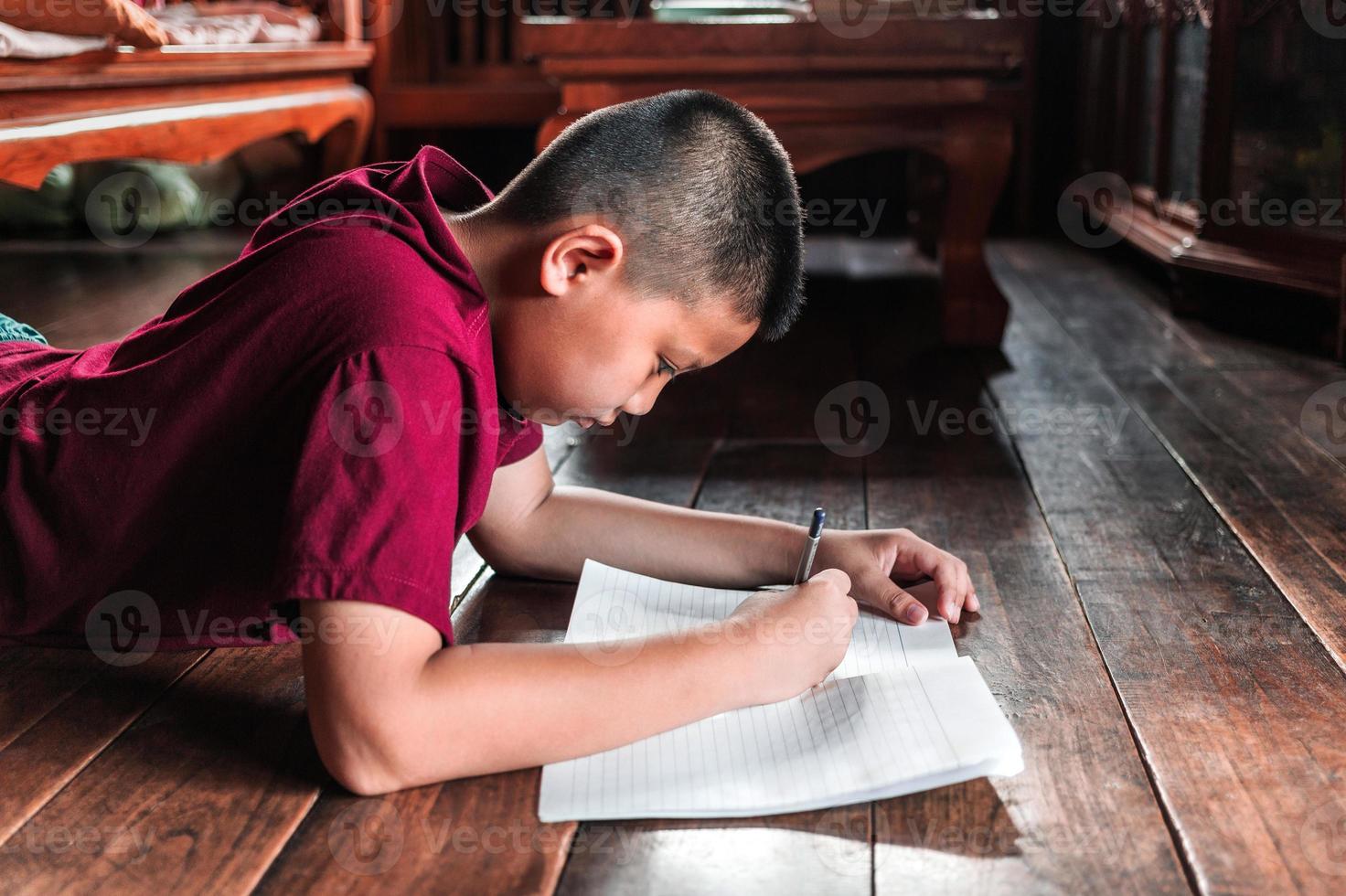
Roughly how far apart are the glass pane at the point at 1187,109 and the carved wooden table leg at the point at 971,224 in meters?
0.53

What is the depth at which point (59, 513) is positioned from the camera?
827mm

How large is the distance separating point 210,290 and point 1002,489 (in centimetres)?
84

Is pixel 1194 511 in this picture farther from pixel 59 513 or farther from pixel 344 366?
pixel 59 513

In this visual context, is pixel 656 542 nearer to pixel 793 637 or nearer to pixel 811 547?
pixel 811 547

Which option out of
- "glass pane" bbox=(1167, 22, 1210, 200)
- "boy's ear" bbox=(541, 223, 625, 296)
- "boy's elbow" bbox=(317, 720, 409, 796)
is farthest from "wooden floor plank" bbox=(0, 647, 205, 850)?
"glass pane" bbox=(1167, 22, 1210, 200)

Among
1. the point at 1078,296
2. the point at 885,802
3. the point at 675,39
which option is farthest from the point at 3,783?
the point at 1078,296

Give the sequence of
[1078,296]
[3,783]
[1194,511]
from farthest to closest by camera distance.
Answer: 1. [1078,296]
2. [1194,511]
3. [3,783]

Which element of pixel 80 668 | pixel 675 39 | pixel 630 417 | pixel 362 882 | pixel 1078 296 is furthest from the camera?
pixel 1078 296

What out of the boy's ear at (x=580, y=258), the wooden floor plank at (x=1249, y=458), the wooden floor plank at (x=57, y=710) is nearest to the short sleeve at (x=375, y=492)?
the boy's ear at (x=580, y=258)

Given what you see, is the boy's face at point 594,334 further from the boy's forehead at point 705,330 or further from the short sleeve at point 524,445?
the short sleeve at point 524,445

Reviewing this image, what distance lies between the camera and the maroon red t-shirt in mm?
667

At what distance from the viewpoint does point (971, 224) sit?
6.79ft

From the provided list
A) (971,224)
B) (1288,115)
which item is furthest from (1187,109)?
(971,224)

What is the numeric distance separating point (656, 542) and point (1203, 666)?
0.41 metres
